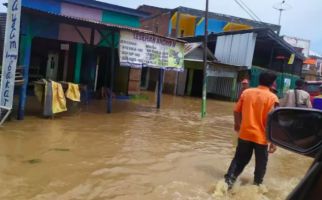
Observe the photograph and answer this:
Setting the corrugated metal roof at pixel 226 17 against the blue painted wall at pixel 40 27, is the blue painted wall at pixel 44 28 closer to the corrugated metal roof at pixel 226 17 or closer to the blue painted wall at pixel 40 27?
the blue painted wall at pixel 40 27

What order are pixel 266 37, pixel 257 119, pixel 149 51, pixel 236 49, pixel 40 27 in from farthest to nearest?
1. pixel 266 37
2. pixel 236 49
3. pixel 149 51
4. pixel 40 27
5. pixel 257 119

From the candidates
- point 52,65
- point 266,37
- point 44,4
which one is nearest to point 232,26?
point 266,37

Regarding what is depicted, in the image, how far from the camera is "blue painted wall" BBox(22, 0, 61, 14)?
16016 millimetres

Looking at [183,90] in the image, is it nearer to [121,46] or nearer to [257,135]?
[121,46]

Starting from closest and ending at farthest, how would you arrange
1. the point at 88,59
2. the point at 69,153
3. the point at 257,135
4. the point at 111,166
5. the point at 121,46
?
the point at 257,135, the point at 111,166, the point at 69,153, the point at 121,46, the point at 88,59

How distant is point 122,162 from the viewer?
802cm

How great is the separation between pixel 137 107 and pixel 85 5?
4.49 m

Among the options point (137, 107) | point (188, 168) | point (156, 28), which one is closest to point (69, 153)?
point (188, 168)

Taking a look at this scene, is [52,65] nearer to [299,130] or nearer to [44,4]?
[44,4]

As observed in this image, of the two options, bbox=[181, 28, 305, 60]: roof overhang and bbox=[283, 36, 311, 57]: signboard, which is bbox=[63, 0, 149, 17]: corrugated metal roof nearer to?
bbox=[181, 28, 305, 60]: roof overhang

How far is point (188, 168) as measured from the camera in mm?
8000

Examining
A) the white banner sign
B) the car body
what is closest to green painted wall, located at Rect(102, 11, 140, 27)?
the white banner sign

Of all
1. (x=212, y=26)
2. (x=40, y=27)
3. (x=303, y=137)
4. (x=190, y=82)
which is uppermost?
(x=212, y=26)

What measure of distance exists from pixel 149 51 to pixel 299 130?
40.5ft
